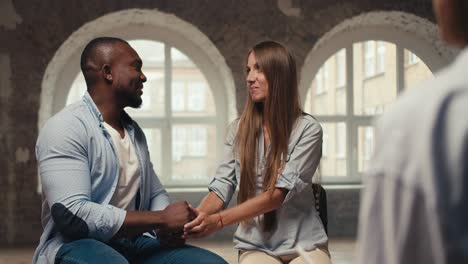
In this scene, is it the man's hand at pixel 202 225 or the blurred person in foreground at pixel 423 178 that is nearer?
the blurred person in foreground at pixel 423 178

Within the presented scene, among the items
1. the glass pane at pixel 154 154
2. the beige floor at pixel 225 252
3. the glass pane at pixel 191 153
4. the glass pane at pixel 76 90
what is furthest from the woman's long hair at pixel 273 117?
the glass pane at pixel 191 153

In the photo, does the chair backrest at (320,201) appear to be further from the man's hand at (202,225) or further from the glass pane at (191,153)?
the glass pane at (191,153)

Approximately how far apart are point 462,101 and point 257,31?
663 cm

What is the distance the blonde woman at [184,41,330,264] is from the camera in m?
2.79

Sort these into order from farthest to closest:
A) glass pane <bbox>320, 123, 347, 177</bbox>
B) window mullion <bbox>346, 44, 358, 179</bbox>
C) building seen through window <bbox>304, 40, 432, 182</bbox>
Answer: glass pane <bbox>320, 123, 347, 177</bbox> → building seen through window <bbox>304, 40, 432, 182</bbox> → window mullion <bbox>346, 44, 358, 179</bbox>

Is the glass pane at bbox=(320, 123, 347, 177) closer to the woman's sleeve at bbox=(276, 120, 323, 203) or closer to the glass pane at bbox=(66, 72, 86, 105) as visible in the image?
the glass pane at bbox=(66, 72, 86, 105)

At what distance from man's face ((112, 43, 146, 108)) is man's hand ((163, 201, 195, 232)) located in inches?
17.7

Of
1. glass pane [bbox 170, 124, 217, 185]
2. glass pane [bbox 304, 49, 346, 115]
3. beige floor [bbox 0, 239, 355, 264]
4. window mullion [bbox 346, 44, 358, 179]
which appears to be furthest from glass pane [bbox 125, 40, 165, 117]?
beige floor [bbox 0, 239, 355, 264]

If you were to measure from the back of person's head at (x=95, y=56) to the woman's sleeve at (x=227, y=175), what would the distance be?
620 mm

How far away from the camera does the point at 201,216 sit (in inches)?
110

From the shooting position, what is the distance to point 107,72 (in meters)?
2.75

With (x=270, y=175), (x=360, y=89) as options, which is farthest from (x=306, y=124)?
(x=360, y=89)

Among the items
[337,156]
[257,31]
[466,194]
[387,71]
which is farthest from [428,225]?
[337,156]

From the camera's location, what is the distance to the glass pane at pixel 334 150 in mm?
15984
